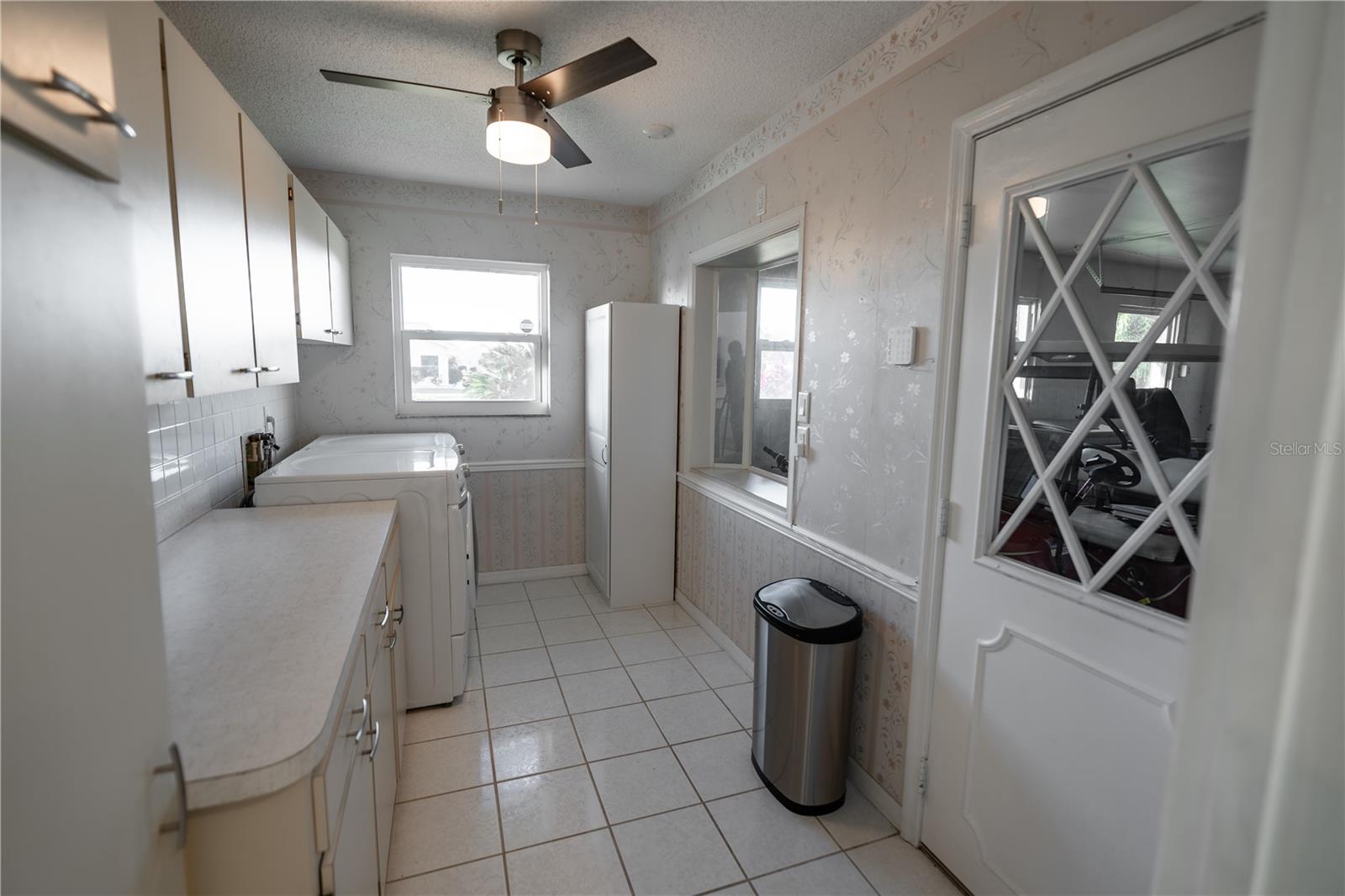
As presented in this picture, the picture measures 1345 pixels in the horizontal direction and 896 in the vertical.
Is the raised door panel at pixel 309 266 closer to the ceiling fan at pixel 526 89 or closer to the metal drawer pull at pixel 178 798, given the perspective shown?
the ceiling fan at pixel 526 89

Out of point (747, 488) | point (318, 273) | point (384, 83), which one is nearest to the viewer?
point (384, 83)

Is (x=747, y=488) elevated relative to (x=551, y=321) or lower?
lower

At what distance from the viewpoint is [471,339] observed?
153 inches

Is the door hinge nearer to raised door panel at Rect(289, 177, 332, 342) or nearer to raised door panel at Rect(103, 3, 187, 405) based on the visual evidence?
raised door panel at Rect(103, 3, 187, 405)

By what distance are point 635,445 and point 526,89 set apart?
2.03m

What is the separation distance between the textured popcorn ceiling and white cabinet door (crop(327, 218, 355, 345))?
443 millimetres

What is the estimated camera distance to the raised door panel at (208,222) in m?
1.28

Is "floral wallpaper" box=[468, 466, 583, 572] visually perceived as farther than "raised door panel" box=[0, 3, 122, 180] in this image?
Yes

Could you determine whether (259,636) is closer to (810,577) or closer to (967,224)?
(810,577)

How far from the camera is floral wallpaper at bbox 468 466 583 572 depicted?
13.1 feet

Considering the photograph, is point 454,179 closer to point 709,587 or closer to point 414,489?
point 414,489

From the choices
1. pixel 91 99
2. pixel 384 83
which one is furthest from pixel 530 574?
pixel 91 99

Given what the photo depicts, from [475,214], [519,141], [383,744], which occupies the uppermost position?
[475,214]

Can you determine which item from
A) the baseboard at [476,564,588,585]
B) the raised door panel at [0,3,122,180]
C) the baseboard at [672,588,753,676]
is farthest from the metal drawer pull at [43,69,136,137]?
the baseboard at [476,564,588,585]
